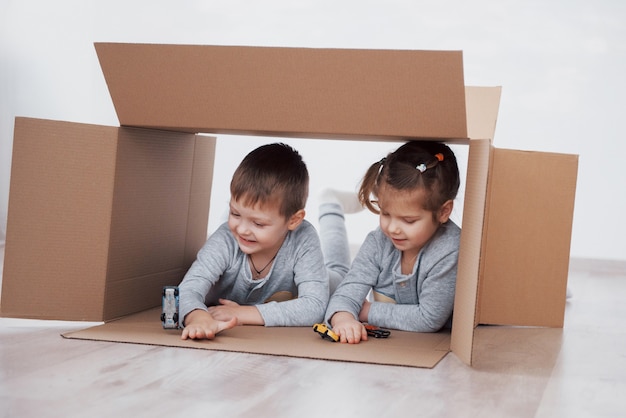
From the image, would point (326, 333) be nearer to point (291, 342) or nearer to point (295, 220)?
point (291, 342)

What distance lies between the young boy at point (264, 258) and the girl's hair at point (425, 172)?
167 mm

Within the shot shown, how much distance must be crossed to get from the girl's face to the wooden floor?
231 millimetres

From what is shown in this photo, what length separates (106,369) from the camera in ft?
3.42

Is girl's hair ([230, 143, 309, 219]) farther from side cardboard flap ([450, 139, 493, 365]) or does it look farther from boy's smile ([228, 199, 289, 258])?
side cardboard flap ([450, 139, 493, 365])

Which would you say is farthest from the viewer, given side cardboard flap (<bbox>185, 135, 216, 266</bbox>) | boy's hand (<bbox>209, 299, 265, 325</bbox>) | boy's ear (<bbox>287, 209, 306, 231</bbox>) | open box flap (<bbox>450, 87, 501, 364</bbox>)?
side cardboard flap (<bbox>185, 135, 216, 266</bbox>)

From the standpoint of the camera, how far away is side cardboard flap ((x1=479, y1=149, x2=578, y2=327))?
1.54m

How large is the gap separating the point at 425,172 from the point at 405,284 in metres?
0.20

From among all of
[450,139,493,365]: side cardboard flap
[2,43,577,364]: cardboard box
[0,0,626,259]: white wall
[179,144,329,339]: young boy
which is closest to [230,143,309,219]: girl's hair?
[179,144,329,339]: young boy

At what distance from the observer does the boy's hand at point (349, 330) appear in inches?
50.2

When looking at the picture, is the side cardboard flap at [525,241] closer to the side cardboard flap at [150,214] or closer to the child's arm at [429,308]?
the child's arm at [429,308]

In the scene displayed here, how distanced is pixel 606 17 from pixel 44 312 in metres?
2.01

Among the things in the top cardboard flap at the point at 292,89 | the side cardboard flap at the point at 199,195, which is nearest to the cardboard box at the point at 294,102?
the top cardboard flap at the point at 292,89

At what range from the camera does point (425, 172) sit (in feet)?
4.72

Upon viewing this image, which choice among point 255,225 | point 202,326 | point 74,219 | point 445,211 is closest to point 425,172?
point 445,211
